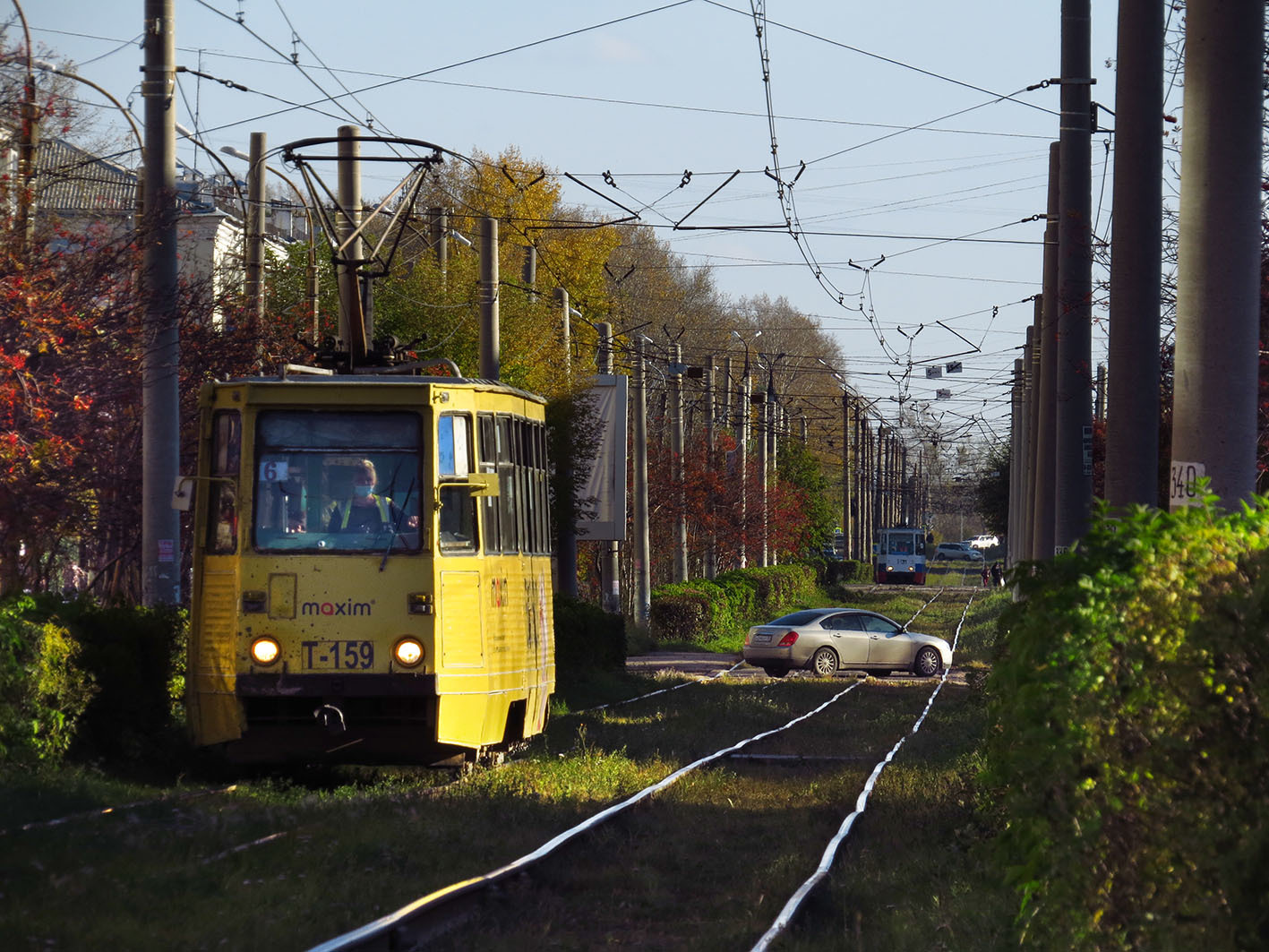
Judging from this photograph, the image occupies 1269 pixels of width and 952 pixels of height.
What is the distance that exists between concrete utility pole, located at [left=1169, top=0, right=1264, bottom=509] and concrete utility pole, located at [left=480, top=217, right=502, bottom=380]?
54.6 feet

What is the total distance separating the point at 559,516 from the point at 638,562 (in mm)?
9823

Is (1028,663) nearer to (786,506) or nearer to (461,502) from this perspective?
(461,502)

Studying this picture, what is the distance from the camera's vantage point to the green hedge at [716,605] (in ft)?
143

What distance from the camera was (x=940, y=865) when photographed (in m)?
10.2

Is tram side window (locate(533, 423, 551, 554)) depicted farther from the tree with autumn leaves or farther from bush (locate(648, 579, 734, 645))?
bush (locate(648, 579, 734, 645))

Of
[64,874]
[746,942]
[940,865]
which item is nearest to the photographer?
[746,942]

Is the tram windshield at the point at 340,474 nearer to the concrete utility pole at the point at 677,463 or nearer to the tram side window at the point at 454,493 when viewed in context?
the tram side window at the point at 454,493

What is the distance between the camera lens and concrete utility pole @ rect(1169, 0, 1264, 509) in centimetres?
920

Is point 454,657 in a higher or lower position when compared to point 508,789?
higher

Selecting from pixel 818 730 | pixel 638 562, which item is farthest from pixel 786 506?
pixel 818 730

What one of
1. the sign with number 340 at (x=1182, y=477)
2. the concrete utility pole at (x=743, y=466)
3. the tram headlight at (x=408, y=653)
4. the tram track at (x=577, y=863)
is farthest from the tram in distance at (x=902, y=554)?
the sign with number 340 at (x=1182, y=477)

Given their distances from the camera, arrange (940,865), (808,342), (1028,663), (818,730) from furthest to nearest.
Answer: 1. (808,342)
2. (818,730)
3. (940,865)
4. (1028,663)

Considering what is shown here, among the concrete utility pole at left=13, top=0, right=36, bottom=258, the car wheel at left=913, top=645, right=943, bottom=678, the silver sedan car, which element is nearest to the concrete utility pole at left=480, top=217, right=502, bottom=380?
the concrete utility pole at left=13, top=0, right=36, bottom=258

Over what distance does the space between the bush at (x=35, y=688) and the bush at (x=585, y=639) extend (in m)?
12.8
